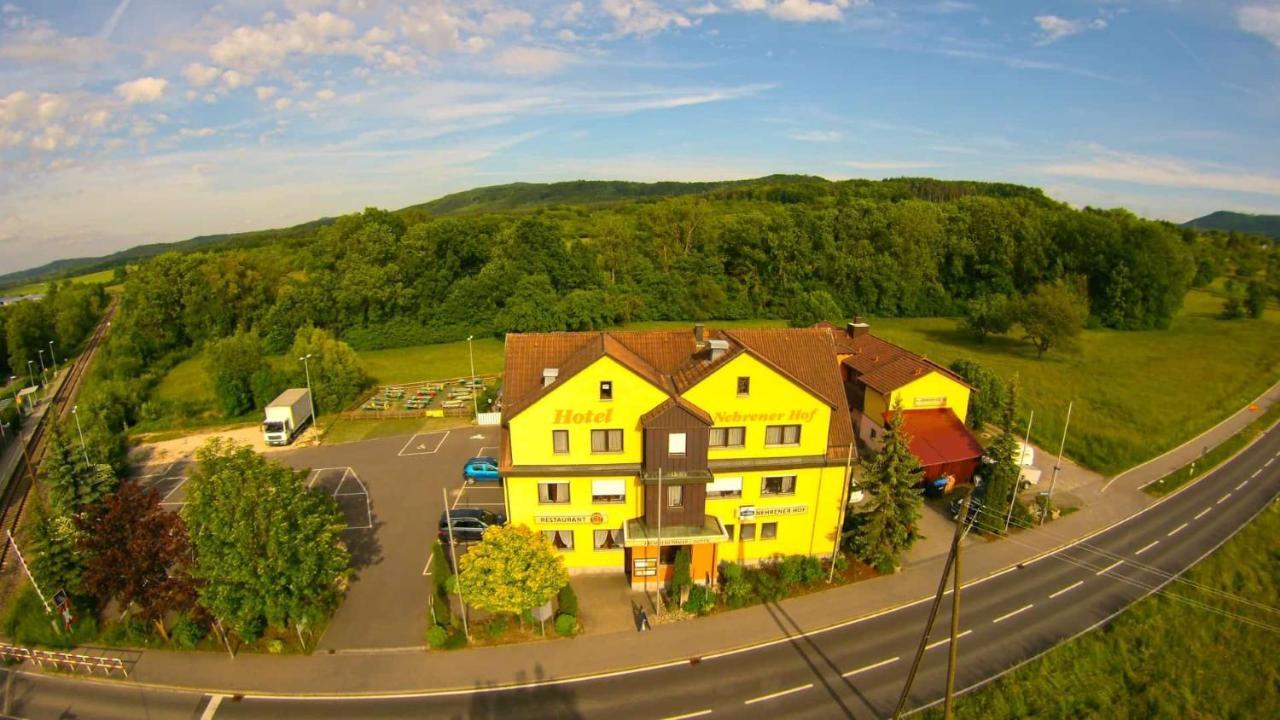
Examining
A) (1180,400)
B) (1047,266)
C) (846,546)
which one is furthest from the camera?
(1047,266)

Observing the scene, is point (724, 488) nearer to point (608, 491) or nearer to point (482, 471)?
point (608, 491)

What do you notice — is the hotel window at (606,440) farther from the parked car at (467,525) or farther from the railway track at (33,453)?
the railway track at (33,453)

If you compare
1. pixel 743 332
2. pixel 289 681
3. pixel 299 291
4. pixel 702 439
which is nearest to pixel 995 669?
pixel 702 439

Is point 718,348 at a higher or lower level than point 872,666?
higher

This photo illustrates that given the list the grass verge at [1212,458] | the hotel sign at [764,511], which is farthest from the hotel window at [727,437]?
the grass verge at [1212,458]

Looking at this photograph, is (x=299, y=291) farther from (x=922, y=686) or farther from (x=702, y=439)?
(x=922, y=686)

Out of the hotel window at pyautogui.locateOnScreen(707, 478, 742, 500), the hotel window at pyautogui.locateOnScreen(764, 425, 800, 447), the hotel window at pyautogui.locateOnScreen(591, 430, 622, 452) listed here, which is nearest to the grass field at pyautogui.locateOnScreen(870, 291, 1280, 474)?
the hotel window at pyautogui.locateOnScreen(764, 425, 800, 447)

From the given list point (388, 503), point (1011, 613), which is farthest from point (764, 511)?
point (388, 503)
